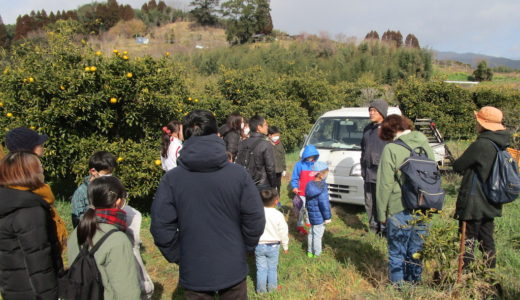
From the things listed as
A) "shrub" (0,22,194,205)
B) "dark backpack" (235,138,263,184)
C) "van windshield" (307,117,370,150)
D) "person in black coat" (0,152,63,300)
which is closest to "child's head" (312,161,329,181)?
"dark backpack" (235,138,263,184)

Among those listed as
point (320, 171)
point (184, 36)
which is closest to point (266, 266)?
point (320, 171)

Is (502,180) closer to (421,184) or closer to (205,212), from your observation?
(421,184)

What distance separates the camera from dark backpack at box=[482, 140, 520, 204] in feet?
10.5

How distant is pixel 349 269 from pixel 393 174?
4.66 ft

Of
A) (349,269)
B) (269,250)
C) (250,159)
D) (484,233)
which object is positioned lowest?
(349,269)

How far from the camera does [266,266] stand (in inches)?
149

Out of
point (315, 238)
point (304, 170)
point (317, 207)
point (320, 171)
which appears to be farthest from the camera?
point (304, 170)

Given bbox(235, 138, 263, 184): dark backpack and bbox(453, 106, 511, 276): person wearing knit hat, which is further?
bbox(235, 138, 263, 184): dark backpack

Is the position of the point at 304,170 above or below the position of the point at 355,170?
above

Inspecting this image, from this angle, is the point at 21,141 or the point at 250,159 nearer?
the point at 21,141

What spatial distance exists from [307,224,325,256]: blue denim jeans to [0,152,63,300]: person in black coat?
3000mm

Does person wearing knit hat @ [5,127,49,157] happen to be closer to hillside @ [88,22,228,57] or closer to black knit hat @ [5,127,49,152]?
black knit hat @ [5,127,49,152]

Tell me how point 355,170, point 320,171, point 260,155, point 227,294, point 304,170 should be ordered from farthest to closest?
1. point 355,170
2. point 304,170
3. point 320,171
4. point 260,155
5. point 227,294

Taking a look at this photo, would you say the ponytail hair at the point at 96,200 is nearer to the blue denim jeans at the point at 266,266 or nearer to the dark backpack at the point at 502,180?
the blue denim jeans at the point at 266,266
